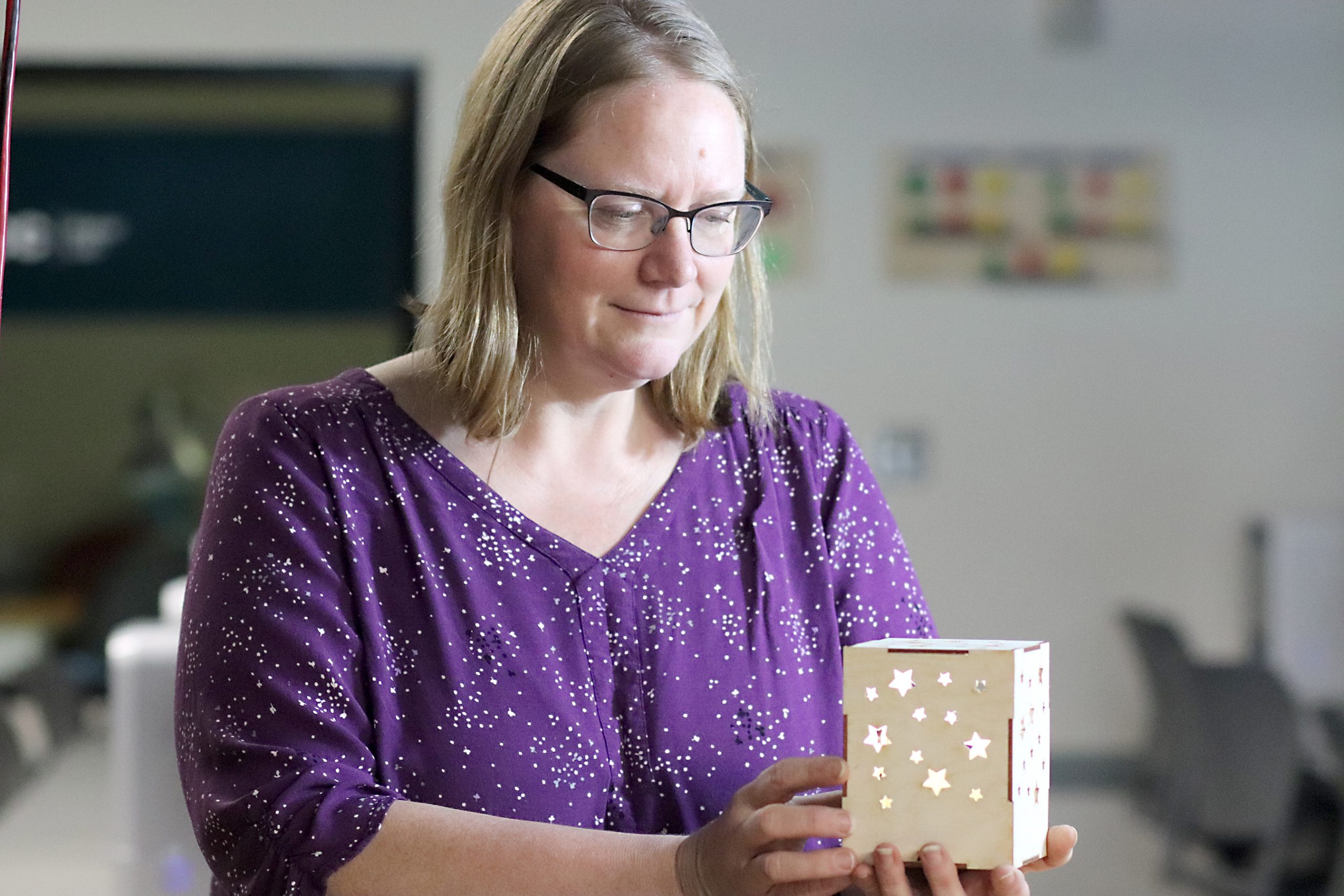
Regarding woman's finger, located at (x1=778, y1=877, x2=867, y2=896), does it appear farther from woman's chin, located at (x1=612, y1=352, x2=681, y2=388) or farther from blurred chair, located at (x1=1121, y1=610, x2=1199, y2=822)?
blurred chair, located at (x1=1121, y1=610, x2=1199, y2=822)

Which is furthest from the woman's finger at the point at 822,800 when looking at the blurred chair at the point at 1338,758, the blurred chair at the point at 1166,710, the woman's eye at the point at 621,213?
the blurred chair at the point at 1166,710

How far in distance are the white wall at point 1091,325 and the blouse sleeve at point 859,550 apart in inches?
132

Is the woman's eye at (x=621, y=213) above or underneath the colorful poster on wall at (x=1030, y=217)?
underneath

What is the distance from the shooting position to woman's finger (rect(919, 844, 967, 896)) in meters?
1.04

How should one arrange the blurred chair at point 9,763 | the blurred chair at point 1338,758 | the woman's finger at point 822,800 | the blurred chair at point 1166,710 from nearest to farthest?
the woman's finger at point 822,800 < the blurred chair at point 1338,758 < the blurred chair at point 1166,710 < the blurred chair at point 9,763

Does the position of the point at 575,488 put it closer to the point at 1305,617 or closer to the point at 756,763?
the point at 756,763

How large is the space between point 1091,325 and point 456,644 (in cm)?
399

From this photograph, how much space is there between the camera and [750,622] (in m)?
1.34

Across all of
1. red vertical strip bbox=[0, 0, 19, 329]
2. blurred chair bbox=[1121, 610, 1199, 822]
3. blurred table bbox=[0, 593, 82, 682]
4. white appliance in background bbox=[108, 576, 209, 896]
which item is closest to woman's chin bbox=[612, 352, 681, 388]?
red vertical strip bbox=[0, 0, 19, 329]

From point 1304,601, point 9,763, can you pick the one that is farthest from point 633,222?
point 1304,601

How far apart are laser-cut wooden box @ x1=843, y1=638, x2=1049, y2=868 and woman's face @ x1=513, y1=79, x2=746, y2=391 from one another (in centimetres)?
36

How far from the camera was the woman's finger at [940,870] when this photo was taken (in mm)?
1041

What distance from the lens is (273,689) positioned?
3.76 feet

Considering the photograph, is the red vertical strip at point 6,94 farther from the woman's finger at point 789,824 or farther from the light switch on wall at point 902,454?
the light switch on wall at point 902,454
